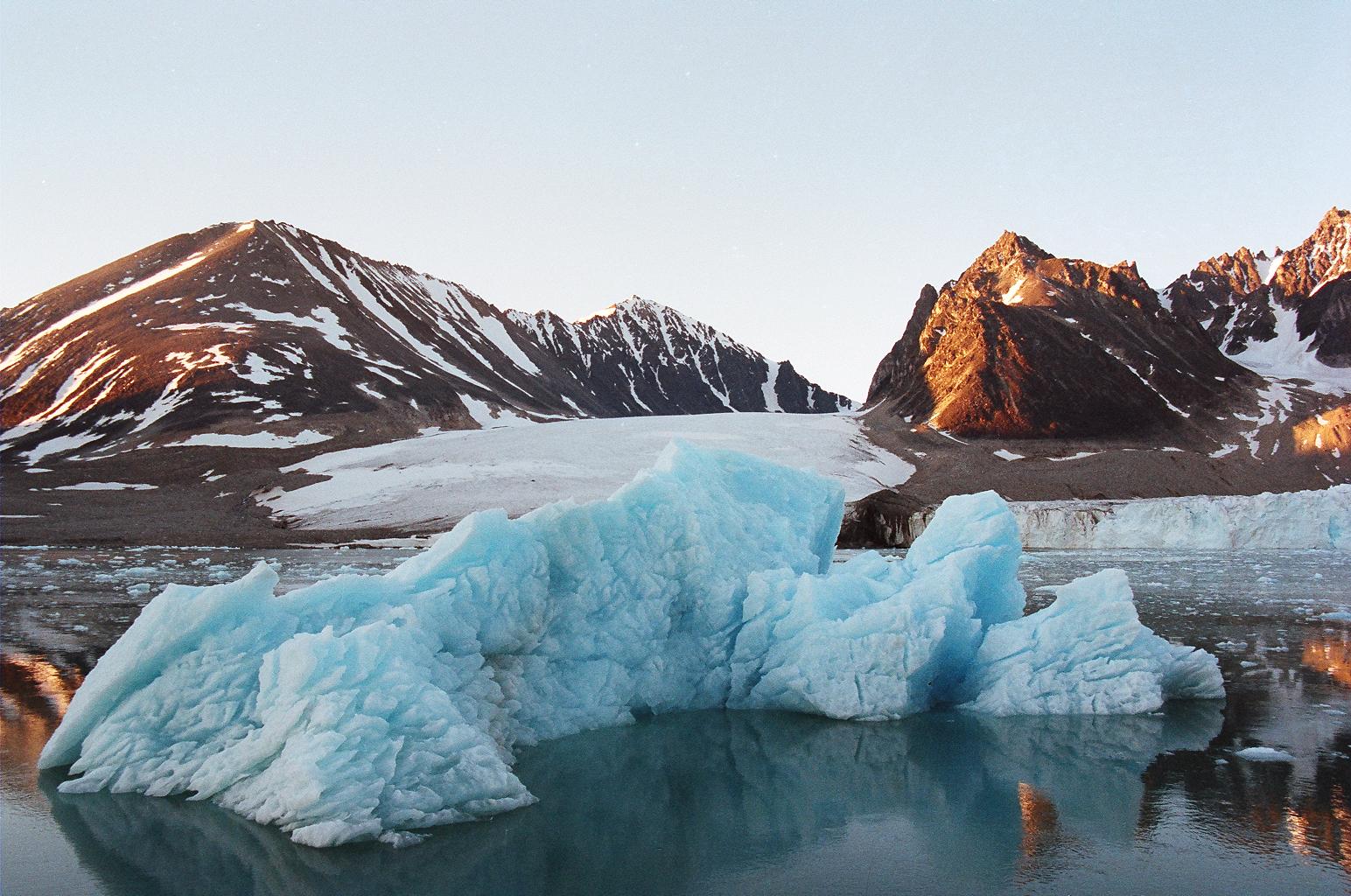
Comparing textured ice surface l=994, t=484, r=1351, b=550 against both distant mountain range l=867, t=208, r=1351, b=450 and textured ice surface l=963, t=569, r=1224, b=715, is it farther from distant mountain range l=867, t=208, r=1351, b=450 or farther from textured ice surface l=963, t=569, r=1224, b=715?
distant mountain range l=867, t=208, r=1351, b=450

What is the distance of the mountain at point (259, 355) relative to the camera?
58031 millimetres

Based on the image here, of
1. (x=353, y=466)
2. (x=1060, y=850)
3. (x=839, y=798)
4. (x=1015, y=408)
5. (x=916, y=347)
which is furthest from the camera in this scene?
(x=916, y=347)

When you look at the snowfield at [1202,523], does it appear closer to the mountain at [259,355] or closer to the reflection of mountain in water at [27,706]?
the reflection of mountain in water at [27,706]

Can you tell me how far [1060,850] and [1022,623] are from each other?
4.01m

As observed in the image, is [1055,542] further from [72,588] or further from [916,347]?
[916,347]

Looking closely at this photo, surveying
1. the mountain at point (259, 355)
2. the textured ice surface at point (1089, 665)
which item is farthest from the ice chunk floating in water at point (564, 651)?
the mountain at point (259, 355)

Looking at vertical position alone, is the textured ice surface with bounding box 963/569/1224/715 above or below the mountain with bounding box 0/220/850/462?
below

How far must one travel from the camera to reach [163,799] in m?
6.02

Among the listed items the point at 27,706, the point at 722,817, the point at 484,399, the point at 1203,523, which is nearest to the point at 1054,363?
the point at 1203,523

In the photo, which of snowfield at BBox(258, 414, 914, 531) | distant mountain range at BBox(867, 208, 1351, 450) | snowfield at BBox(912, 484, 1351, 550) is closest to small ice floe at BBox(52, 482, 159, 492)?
snowfield at BBox(258, 414, 914, 531)

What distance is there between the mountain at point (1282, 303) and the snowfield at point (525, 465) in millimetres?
50411

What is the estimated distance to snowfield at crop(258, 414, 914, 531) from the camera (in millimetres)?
37000

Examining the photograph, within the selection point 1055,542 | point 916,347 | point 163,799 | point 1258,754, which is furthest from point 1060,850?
point 916,347

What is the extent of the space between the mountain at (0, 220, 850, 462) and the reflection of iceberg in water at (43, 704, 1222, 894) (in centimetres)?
4927
